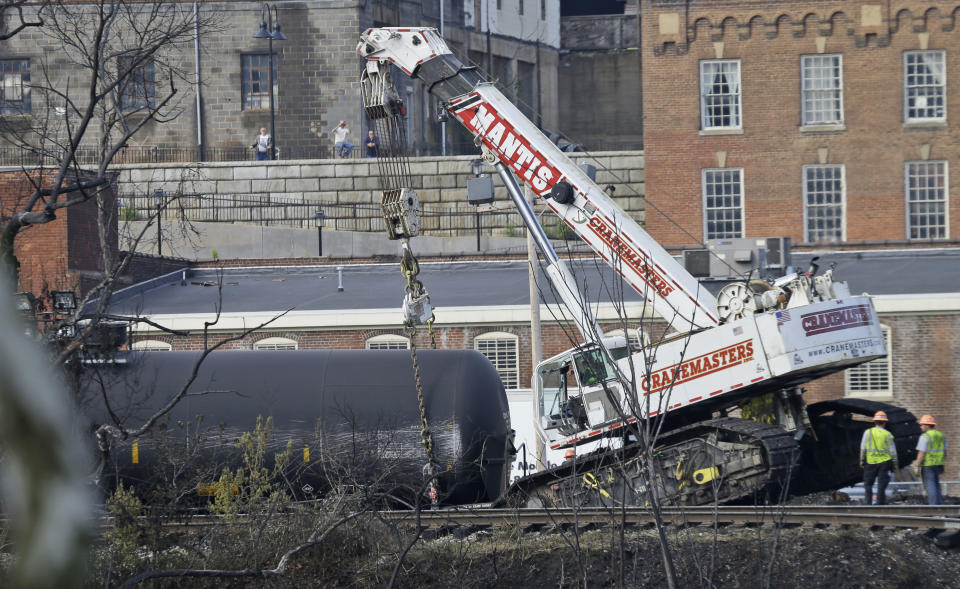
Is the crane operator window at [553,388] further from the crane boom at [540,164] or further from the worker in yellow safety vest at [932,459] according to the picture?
the worker in yellow safety vest at [932,459]

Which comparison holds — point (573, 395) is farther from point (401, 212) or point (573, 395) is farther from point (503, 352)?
point (503, 352)

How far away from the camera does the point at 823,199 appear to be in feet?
141

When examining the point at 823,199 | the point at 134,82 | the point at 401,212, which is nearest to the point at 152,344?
the point at 401,212

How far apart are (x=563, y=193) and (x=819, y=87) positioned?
26731 millimetres

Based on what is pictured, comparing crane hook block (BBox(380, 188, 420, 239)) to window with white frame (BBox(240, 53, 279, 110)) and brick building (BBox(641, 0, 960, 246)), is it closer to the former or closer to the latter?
brick building (BBox(641, 0, 960, 246))

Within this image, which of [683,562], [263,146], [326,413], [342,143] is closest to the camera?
[683,562]

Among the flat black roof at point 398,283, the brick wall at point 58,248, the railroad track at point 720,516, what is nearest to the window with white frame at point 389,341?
the flat black roof at point 398,283

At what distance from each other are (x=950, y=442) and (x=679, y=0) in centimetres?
2040

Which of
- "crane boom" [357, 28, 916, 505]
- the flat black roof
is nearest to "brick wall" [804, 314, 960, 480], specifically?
the flat black roof

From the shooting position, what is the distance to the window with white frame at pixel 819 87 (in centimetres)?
4291

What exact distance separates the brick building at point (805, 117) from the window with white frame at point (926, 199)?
39mm

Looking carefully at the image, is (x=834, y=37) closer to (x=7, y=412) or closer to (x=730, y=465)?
(x=730, y=465)

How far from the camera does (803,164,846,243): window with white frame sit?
42.8 metres

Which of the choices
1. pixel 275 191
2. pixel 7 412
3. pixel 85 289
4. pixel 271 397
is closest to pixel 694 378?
pixel 271 397
